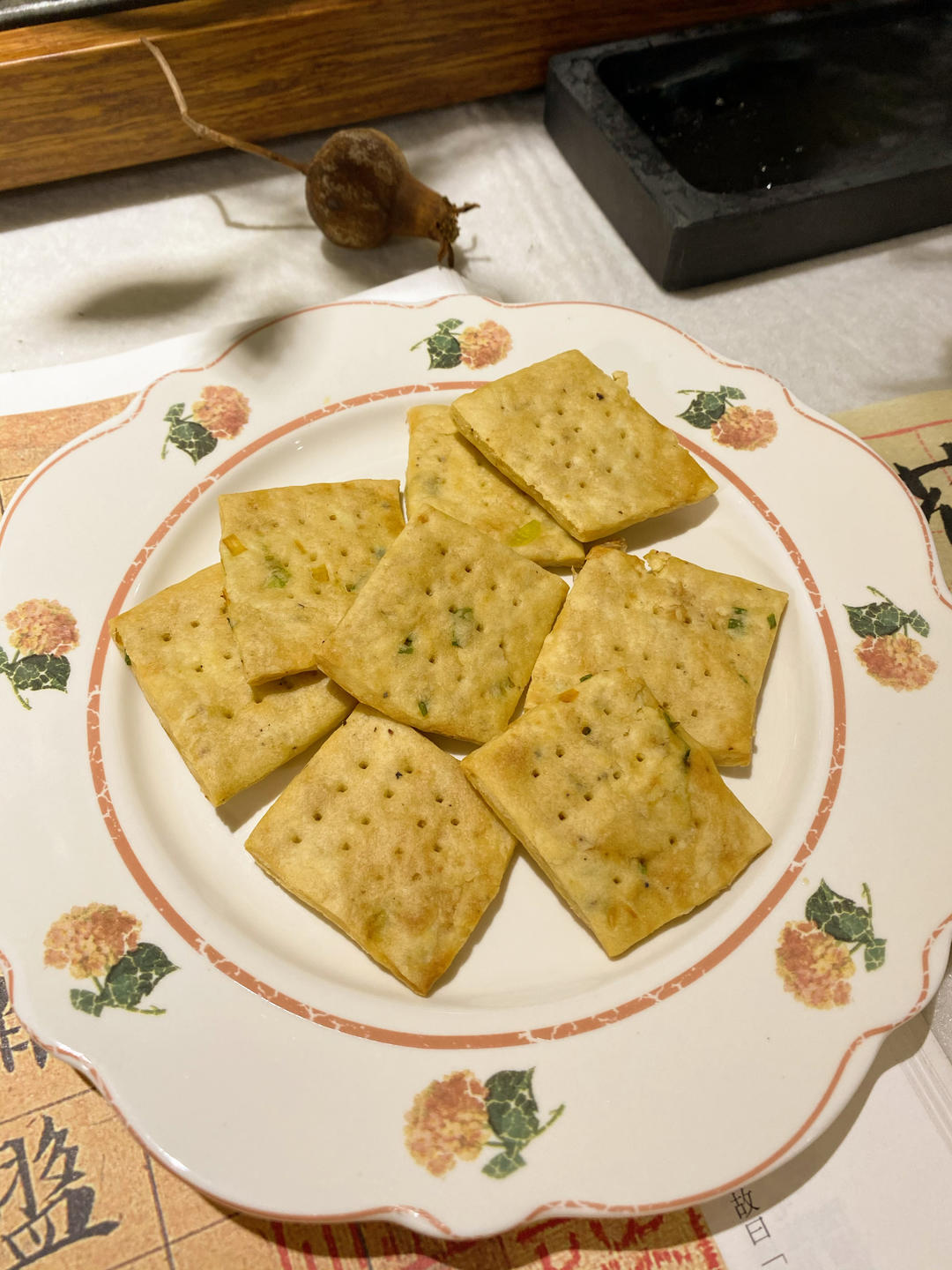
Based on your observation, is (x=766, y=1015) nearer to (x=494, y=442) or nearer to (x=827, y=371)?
(x=494, y=442)

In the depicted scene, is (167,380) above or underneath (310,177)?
underneath

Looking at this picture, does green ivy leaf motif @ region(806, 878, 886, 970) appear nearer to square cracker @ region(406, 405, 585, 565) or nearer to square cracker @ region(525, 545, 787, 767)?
square cracker @ region(525, 545, 787, 767)

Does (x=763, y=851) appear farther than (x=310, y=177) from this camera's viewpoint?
No

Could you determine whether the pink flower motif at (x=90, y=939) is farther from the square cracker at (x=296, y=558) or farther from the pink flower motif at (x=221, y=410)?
the pink flower motif at (x=221, y=410)

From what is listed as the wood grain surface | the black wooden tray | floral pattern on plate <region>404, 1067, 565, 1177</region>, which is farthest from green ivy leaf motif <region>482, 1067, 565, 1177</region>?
the wood grain surface

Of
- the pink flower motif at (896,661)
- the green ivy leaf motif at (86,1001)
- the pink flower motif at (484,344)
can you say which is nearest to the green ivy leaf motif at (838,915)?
the pink flower motif at (896,661)

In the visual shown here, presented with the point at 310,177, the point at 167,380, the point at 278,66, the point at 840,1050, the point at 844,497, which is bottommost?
the point at 840,1050

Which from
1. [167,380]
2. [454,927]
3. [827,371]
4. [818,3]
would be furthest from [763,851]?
[818,3]

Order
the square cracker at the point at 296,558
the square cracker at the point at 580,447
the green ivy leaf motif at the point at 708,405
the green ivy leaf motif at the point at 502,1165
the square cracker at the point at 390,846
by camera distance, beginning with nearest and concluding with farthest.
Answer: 1. the green ivy leaf motif at the point at 502,1165
2. the square cracker at the point at 390,846
3. the square cracker at the point at 296,558
4. the square cracker at the point at 580,447
5. the green ivy leaf motif at the point at 708,405

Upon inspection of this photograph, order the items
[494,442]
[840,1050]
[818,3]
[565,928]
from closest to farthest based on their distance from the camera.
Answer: [840,1050], [565,928], [494,442], [818,3]
